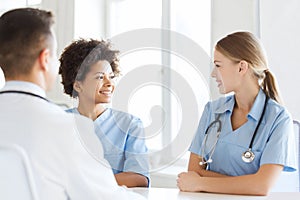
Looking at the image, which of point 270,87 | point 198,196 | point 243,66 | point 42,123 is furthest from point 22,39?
point 270,87

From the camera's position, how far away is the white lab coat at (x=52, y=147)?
103 cm

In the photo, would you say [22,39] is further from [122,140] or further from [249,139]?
[249,139]

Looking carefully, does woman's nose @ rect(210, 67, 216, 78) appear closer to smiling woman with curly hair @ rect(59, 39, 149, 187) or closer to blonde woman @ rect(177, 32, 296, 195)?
blonde woman @ rect(177, 32, 296, 195)

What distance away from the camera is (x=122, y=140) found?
1.97m

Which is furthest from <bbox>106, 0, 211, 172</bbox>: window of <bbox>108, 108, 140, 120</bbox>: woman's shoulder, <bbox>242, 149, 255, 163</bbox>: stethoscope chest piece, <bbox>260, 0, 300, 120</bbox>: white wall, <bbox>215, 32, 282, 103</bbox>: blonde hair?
<bbox>260, 0, 300, 120</bbox>: white wall

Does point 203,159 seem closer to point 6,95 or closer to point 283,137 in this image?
point 283,137

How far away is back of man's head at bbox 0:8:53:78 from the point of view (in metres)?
1.19

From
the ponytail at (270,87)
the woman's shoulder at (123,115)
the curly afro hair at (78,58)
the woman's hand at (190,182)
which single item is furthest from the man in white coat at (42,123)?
the ponytail at (270,87)

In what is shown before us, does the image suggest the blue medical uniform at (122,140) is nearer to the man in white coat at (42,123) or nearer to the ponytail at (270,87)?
the ponytail at (270,87)

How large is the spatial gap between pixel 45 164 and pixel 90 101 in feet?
3.40

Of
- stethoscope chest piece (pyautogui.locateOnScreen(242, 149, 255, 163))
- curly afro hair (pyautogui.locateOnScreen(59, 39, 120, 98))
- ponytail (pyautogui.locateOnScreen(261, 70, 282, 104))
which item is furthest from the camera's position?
curly afro hair (pyautogui.locateOnScreen(59, 39, 120, 98))

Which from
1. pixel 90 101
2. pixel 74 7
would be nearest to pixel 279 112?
pixel 90 101

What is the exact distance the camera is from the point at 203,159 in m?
1.93

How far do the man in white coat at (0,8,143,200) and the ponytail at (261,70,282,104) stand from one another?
34.8 inches
